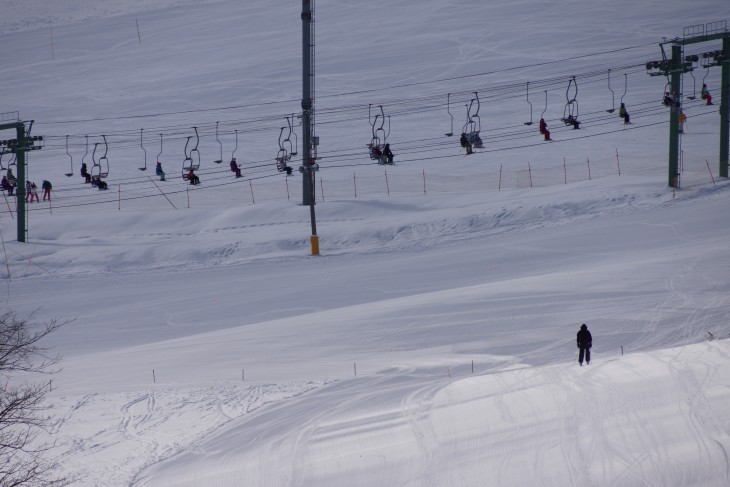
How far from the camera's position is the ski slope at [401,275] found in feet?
51.1

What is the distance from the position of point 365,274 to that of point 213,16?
2327 inches

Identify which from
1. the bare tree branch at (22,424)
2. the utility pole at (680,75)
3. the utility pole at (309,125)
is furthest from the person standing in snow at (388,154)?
the bare tree branch at (22,424)

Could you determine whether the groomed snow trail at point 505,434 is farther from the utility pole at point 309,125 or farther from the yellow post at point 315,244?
the yellow post at point 315,244

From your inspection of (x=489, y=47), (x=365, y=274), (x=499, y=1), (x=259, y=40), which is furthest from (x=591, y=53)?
(x=365, y=274)

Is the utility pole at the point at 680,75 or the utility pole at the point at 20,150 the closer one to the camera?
the utility pole at the point at 680,75

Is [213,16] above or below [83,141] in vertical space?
above

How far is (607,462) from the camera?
14.6 meters

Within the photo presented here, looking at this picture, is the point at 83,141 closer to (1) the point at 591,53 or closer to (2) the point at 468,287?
(1) the point at 591,53

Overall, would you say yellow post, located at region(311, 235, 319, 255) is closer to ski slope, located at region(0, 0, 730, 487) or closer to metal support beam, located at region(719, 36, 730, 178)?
ski slope, located at region(0, 0, 730, 487)

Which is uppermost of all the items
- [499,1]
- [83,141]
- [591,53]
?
[499,1]

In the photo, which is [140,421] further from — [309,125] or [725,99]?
[725,99]

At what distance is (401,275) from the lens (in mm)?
27281

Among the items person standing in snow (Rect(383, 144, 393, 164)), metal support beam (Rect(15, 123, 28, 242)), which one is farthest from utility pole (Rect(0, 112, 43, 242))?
person standing in snow (Rect(383, 144, 393, 164))

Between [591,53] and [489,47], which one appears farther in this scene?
[489,47]
